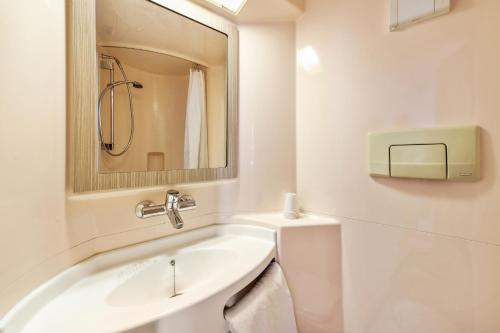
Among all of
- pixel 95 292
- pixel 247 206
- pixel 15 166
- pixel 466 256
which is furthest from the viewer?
pixel 247 206

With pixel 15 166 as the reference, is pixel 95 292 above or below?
below

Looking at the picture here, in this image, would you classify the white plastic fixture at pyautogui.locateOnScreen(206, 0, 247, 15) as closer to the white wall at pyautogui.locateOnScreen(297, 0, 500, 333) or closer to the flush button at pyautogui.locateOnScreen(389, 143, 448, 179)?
the white wall at pyautogui.locateOnScreen(297, 0, 500, 333)

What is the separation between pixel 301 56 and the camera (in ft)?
3.75

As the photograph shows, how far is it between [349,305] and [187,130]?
1.05 metres

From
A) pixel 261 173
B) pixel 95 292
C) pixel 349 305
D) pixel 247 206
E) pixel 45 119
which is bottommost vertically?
pixel 349 305

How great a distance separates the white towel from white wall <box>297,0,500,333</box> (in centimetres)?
34

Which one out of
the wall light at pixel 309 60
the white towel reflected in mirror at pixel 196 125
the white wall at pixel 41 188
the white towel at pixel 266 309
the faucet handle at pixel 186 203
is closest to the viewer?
the white wall at pixel 41 188

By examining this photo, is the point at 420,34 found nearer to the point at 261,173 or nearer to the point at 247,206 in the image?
the point at 261,173

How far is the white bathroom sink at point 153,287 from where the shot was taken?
47 centimetres

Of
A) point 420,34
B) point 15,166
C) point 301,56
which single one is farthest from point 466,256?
point 15,166

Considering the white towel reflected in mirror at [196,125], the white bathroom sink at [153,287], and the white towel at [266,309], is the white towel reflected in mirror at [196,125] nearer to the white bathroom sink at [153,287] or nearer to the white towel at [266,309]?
the white bathroom sink at [153,287]

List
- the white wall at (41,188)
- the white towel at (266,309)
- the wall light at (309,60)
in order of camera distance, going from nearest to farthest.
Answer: the white wall at (41,188), the white towel at (266,309), the wall light at (309,60)

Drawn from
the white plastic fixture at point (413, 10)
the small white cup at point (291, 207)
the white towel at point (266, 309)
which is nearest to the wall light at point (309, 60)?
the white plastic fixture at point (413, 10)

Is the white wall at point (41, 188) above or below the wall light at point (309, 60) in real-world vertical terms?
below
